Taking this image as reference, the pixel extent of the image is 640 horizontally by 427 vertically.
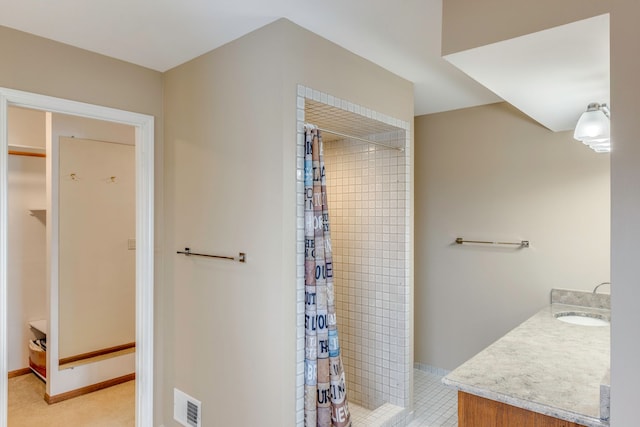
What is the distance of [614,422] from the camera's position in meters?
1.21

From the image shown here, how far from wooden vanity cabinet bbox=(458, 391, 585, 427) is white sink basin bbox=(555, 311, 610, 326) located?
1315 mm

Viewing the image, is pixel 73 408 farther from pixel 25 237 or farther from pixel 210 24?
pixel 210 24

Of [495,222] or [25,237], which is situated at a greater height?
[495,222]

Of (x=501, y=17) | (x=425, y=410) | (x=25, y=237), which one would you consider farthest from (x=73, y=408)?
(x=501, y=17)

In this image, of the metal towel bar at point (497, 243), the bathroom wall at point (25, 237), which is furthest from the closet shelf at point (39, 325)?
the metal towel bar at point (497, 243)

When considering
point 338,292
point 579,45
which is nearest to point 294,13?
point 579,45

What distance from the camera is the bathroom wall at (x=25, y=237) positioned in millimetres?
3514

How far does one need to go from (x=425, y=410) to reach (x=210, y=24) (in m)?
2.89

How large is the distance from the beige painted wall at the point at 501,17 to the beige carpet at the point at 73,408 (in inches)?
121

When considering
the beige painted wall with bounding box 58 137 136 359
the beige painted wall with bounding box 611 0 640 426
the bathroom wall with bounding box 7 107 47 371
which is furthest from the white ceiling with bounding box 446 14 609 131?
the bathroom wall with bounding box 7 107 47 371

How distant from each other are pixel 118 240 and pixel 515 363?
3195 mm

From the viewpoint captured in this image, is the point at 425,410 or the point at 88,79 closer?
the point at 88,79

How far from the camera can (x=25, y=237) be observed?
3.60 metres

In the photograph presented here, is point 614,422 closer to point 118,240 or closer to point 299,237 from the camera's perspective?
point 299,237
